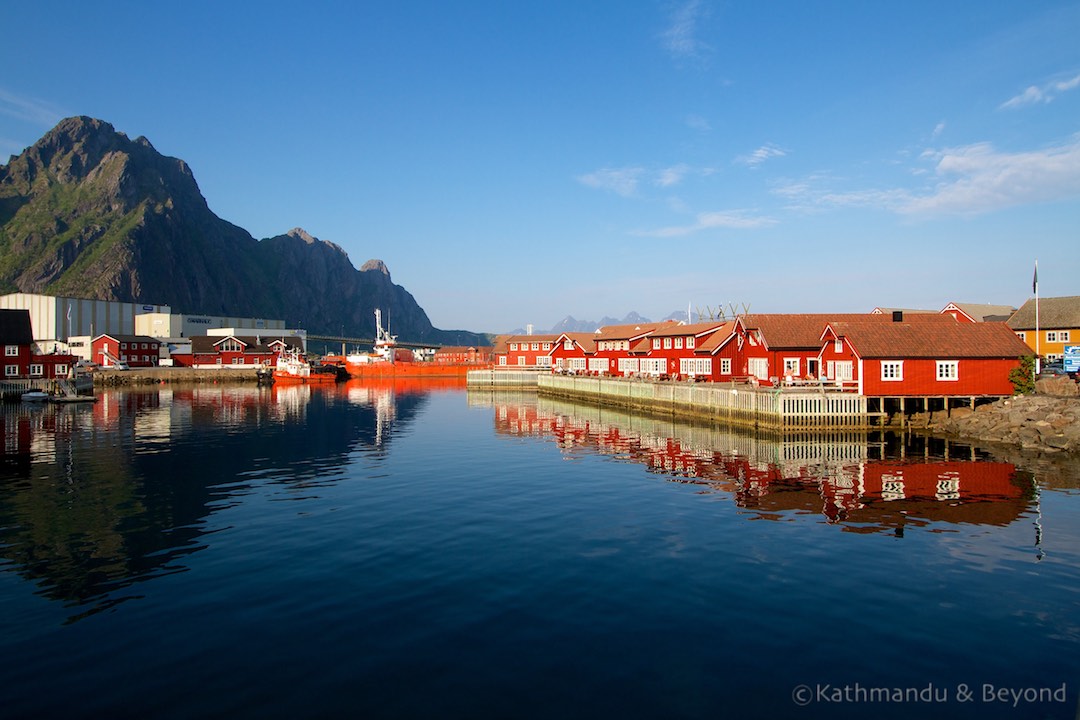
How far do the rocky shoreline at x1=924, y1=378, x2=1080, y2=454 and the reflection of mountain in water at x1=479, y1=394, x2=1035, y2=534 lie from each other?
3118 mm

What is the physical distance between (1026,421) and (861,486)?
19.5 m

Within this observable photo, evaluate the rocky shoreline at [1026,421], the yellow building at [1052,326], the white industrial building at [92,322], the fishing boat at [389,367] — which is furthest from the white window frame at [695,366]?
the white industrial building at [92,322]

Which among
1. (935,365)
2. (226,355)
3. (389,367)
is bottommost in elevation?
(389,367)

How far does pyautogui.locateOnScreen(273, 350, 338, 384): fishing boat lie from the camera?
122000 mm

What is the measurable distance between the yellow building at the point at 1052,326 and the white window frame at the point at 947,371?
2461cm

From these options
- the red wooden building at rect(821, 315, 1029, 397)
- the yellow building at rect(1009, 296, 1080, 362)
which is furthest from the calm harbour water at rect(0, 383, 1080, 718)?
the yellow building at rect(1009, 296, 1080, 362)

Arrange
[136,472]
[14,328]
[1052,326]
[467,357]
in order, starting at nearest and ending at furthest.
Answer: [136,472] < [1052,326] < [14,328] < [467,357]

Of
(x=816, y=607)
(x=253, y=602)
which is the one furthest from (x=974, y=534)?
(x=253, y=602)

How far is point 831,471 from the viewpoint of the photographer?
3269cm

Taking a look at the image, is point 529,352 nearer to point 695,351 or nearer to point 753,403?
point 695,351

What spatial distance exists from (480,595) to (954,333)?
45.4m

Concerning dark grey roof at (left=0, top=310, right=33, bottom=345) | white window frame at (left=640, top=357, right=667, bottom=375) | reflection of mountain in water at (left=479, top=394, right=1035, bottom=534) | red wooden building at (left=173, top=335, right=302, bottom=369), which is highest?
dark grey roof at (left=0, top=310, right=33, bottom=345)

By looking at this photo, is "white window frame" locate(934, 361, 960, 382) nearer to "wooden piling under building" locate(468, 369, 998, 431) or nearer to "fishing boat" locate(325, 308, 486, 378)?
"wooden piling under building" locate(468, 369, 998, 431)

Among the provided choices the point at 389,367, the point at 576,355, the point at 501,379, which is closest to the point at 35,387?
the point at 501,379
